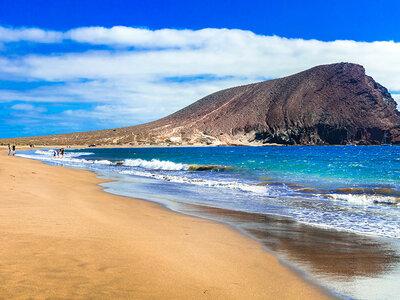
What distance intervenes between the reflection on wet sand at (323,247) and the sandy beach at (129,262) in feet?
1.66

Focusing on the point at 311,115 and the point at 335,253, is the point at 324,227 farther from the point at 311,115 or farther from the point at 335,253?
the point at 311,115

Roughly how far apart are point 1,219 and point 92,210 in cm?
280

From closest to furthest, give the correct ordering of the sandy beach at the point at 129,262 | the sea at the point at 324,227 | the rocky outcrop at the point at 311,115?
the sandy beach at the point at 129,262, the sea at the point at 324,227, the rocky outcrop at the point at 311,115

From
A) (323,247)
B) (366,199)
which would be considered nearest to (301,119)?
(366,199)

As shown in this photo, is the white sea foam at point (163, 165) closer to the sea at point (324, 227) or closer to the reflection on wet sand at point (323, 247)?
the sea at point (324, 227)

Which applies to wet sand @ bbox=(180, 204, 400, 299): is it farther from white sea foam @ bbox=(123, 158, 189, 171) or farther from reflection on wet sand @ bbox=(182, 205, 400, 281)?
white sea foam @ bbox=(123, 158, 189, 171)

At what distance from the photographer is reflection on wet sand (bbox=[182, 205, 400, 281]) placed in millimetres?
5227

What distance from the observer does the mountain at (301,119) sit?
13950cm

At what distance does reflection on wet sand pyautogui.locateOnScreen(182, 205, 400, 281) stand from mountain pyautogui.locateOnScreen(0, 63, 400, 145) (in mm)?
135373

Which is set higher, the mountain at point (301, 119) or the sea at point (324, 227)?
the mountain at point (301, 119)

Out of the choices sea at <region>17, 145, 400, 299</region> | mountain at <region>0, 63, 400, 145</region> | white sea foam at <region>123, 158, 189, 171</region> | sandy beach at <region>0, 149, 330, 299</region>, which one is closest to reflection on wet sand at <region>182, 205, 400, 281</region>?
sea at <region>17, 145, 400, 299</region>

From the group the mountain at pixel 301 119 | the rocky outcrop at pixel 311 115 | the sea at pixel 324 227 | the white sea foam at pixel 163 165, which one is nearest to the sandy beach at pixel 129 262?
the sea at pixel 324 227

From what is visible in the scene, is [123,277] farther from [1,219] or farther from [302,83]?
[302,83]

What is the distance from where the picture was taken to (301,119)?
143 m
